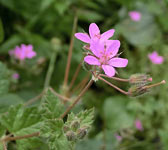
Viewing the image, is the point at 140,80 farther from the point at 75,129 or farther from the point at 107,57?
the point at 75,129

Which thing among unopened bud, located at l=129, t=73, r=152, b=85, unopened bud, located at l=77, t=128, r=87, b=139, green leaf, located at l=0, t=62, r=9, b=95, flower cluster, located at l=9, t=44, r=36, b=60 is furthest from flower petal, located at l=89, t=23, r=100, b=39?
flower cluster, located at l=9, t=44, r=36, b=60

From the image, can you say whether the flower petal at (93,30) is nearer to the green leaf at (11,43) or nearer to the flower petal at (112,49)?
the flower petal at (112,49)

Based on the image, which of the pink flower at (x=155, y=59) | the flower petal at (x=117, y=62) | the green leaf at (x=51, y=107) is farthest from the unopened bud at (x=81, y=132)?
the pink flower at (x=155, y=59)

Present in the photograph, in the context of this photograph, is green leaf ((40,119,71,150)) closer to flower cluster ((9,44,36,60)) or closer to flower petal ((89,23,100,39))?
flower petal ((89,23,100,39))

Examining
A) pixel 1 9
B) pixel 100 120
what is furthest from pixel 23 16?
pixel 100 120

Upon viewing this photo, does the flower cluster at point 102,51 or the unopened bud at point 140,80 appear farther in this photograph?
the unopened bud at point 140,80

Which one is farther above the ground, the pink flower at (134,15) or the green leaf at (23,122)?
the pink flower at (134,15)
